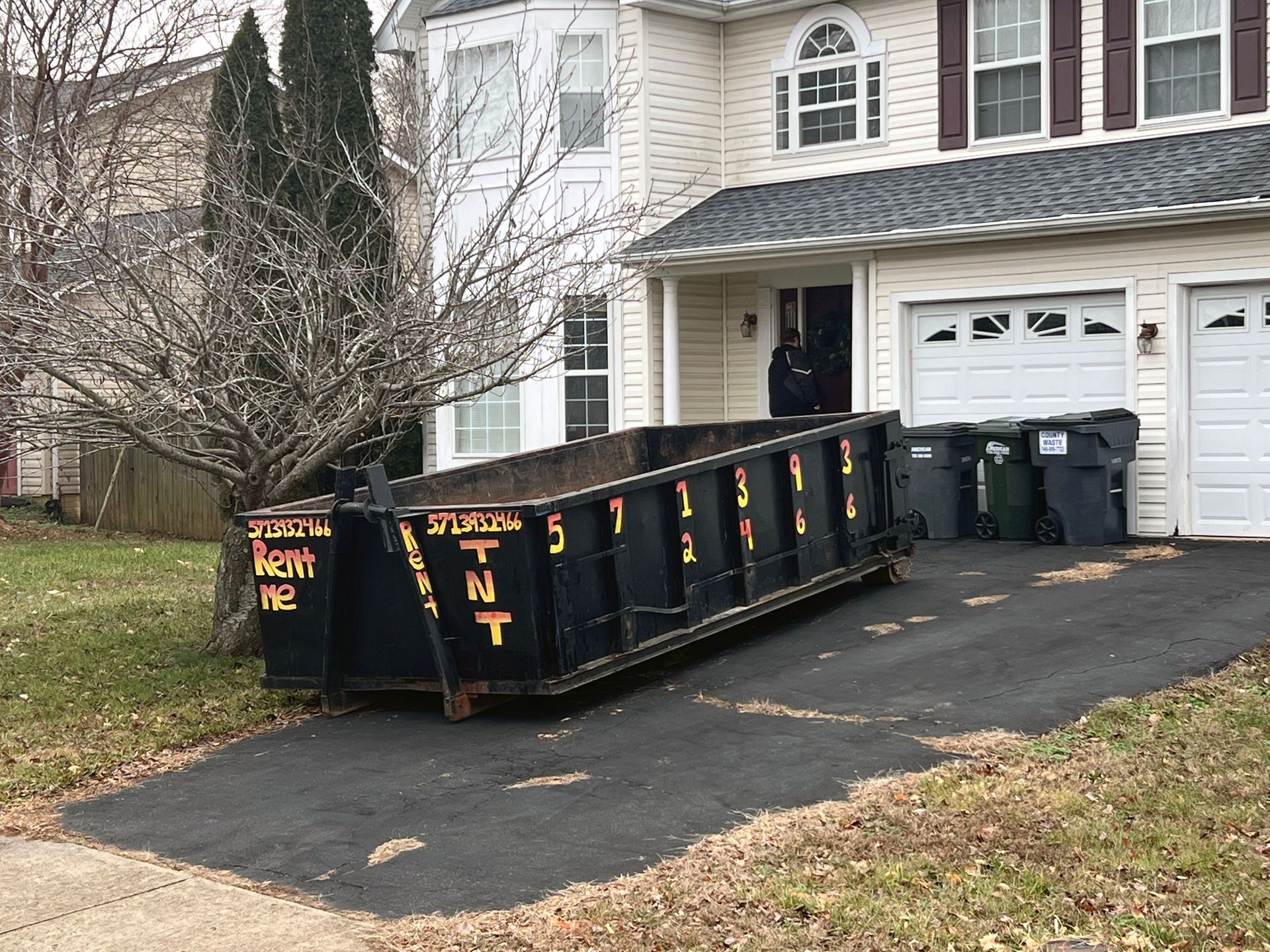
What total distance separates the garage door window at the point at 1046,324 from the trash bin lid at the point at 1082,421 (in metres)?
1.19

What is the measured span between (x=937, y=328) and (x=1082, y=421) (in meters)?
2.76

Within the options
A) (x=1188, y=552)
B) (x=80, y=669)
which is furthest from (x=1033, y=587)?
(x=80, y=669)

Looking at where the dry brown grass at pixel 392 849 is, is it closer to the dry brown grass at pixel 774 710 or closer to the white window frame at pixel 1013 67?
the dry brown grass at pixel 774 710

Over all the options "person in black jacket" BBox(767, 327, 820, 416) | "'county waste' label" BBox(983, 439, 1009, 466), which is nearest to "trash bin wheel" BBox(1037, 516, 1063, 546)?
"'county waste' label" BBox(983, 439, 1009, 466)

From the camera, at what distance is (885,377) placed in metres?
16.8

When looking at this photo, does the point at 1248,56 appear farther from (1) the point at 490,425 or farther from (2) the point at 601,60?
(1) the point at 490,425

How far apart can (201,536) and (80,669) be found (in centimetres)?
1084

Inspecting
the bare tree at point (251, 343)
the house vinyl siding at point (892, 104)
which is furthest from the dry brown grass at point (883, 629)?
the house vinyl siding at point (892, 104)

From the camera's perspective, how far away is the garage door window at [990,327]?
16062mm

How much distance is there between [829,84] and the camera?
1873cm

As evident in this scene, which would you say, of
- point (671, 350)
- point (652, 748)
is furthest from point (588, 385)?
point (652, 748)

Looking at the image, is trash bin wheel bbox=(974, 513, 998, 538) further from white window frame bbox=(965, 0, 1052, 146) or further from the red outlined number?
the red outlined number

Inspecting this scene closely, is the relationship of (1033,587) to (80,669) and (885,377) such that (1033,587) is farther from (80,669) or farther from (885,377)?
(80,669)

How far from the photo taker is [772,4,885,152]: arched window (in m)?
18.4
